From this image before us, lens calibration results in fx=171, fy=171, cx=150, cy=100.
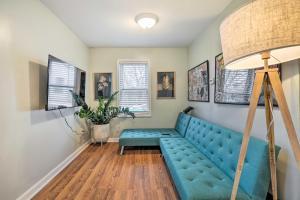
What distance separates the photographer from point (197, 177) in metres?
1.73

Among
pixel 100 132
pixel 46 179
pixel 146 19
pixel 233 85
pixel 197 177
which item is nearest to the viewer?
pixel 197 177

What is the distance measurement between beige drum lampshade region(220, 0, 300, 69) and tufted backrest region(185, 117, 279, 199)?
896mm

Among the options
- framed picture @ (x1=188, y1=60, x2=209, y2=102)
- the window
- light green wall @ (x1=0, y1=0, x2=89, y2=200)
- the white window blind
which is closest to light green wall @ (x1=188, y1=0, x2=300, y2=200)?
framed picture @ (x1=188, y1=60, x2=209, y2=102)

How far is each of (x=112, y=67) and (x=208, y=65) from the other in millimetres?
2493

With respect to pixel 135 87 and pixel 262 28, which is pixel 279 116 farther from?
pixel 135 87

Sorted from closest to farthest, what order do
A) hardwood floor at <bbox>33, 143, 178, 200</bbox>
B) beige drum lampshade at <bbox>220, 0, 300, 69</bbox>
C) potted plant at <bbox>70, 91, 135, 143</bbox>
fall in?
beige drum lampshade at <bbox>220, 0, 300, 69</bbox> → hardwood floor at <bbox>33, 143, 178, 200</bbox> → potted plant at <bbox>70, 91, 135, 143</bbox>

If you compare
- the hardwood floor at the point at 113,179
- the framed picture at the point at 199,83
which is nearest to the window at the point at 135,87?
the framed picture at the point at 199,83

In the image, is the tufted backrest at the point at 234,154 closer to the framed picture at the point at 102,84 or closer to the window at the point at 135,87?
the window at the point at 135,87

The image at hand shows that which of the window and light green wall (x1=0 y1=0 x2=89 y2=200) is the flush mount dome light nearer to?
light green wall (x1=0 y1=0 x2=89 y2=200)

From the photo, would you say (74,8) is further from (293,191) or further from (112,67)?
(293,191)

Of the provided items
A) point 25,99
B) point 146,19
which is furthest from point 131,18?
point 25,99

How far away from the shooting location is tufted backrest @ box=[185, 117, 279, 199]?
142cm

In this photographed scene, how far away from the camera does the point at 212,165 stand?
2.05 m

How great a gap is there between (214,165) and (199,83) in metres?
1.86
